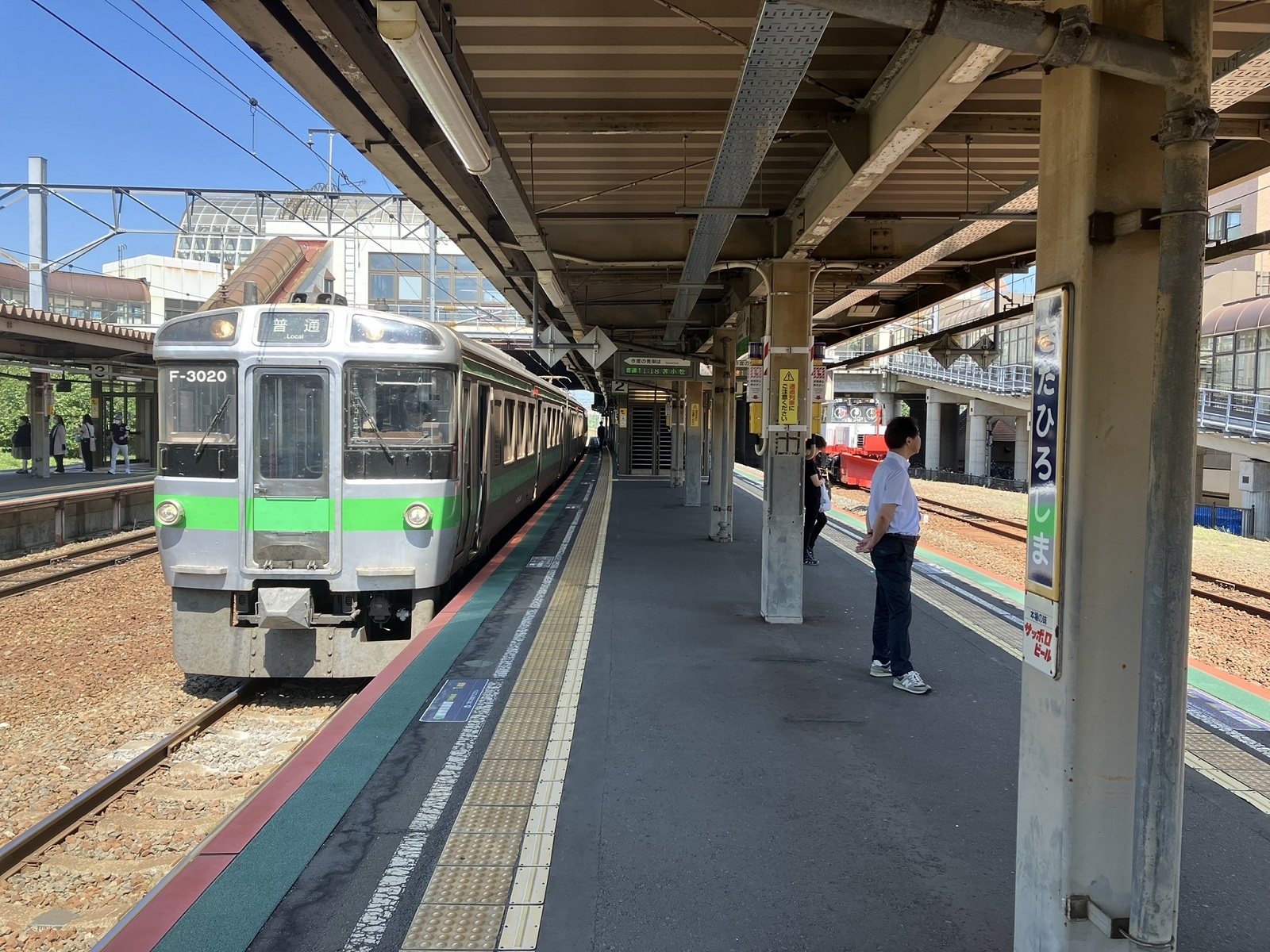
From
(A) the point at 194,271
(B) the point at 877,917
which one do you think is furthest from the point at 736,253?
(A) the point at 194,271

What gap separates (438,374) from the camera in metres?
6.70

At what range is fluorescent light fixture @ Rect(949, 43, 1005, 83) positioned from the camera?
3820 millimetres

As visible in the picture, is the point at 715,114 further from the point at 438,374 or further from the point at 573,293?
the point at 573,293

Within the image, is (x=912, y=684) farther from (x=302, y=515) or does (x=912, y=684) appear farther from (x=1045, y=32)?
(x=302, y=515)

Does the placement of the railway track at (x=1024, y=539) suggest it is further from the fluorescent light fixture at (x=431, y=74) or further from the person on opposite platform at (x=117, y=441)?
the person on opposite platform at (x=117, y=441)

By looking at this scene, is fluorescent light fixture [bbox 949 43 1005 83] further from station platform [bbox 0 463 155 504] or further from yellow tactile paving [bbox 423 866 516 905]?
station platform [bbox 0 463 155 504]

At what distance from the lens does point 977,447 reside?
42.9 metres

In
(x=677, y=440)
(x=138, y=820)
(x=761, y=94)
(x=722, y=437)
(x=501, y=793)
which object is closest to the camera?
(x=501, y=793)

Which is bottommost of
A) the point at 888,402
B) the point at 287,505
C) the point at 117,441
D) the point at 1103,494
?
the point at 287,505

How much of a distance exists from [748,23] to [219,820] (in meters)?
5.17

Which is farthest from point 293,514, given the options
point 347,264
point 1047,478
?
point 347,264

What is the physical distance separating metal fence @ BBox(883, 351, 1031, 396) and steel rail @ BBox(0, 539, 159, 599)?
29346 millimetres

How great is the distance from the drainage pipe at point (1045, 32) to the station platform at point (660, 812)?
241 centimetres

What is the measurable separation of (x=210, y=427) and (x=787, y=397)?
4560mm
